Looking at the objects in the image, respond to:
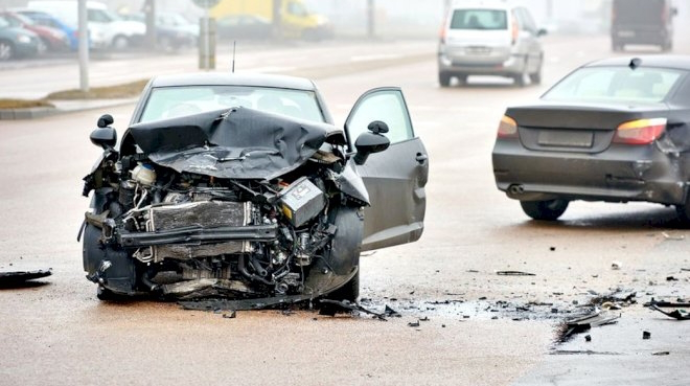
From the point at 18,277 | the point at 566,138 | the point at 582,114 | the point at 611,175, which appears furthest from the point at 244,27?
the point at 18,277

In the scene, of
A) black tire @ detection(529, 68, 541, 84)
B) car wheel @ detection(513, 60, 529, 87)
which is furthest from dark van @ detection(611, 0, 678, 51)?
car wheel @ detection(513, 60, 529, 87)

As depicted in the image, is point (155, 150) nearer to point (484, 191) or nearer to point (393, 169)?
point (393, 169)

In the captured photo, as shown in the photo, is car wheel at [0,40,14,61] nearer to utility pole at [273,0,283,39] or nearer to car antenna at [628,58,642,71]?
utility pole at [273,0,283,39]

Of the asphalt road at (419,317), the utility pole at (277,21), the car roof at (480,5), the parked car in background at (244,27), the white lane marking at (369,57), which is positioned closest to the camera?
the asphalt road at (419,317)

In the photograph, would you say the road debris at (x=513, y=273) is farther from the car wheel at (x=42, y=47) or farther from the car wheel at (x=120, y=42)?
the car wheel at (x=120, y=42)

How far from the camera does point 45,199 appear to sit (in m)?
15.5

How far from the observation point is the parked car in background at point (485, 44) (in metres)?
34.5

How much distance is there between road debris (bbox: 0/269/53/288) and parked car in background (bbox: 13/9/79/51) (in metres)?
40.9

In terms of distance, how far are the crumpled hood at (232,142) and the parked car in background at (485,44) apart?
25261mm

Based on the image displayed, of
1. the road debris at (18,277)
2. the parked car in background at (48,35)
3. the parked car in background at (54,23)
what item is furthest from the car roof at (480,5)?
the road debris at (18,277)

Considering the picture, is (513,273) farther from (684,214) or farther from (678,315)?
(684,214)

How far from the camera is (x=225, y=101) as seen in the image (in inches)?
421

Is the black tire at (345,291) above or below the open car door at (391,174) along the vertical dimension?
below

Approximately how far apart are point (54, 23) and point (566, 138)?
39254mm
